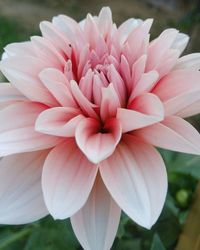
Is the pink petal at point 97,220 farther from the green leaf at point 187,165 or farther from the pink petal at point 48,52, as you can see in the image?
the green leaf at point 187,165

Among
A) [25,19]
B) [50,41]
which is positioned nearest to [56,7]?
[25,19]

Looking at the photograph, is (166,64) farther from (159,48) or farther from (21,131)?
(21,131)

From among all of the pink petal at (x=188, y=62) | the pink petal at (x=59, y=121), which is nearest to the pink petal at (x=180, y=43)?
the pink petal at (x=188, y=62)

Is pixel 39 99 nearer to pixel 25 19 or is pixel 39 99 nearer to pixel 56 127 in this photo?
pixel 56 127

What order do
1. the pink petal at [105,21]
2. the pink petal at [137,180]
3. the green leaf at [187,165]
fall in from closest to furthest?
the pink petal at [137,180]
the pink petal at [105,21]
the green leaf at [187,165]

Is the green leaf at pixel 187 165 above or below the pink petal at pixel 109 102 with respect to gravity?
below

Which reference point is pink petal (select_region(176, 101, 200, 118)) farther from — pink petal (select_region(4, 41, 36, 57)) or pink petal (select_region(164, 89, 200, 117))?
pink petal (select_region(4, 41, 36, 57))

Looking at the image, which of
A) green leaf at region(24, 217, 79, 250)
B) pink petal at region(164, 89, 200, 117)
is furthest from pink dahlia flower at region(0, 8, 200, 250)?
green leaf at region(24, 217, 79, 250)
